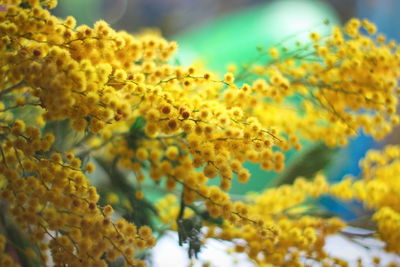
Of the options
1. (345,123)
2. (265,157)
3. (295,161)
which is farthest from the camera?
(295,161)

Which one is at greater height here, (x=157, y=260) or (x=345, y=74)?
(x=345, y=74)

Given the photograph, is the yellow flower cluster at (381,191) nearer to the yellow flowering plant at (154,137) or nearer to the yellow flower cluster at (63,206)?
the yellow flowering plant at (154,137)

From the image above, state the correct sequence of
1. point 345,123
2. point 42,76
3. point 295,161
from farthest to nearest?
point 295,161 < point 345,123 < point 42,76

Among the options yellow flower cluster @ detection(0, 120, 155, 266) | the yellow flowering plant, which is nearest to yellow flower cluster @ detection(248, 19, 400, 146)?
the yellow flowering plant

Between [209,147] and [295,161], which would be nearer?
[209,147]

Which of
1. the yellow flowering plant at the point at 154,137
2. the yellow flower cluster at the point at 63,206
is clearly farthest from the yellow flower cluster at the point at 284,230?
the yellow flower cluster at the point at 63,206

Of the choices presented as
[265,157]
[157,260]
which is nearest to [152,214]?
[157,260]

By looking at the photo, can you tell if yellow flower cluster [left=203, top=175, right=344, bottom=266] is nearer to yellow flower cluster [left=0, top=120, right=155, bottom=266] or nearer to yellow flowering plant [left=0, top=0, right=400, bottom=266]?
yellow flowering plant [left=0, top=0, right=400, bottom=266]

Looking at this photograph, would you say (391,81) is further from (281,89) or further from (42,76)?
(42,76)

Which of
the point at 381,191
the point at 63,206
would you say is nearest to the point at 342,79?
the point at 381,191
